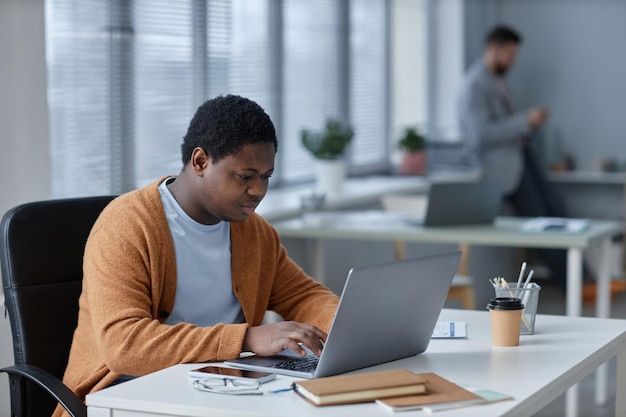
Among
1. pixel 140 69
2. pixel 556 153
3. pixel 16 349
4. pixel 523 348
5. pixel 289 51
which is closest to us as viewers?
pixel 523 348

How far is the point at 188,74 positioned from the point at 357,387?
2772mm

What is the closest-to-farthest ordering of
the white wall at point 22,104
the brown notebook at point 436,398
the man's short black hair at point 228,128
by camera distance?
the brown notebook at point 436,398 < the man's short black hair at point 228,128 < the white wall at point 22,104

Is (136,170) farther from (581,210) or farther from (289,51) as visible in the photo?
(581,210)

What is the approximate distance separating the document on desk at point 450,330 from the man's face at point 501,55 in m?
3.93

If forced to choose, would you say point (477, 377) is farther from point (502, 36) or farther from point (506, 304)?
point (502, 36)

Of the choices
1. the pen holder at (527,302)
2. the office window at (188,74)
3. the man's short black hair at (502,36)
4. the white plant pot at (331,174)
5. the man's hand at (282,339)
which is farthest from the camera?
the man's short black hair at (502,36)

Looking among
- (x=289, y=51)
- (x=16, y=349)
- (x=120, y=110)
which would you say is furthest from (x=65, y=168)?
(x=289, y=51)

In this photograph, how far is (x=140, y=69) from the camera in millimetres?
3891

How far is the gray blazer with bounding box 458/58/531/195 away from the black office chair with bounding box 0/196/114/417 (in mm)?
3679

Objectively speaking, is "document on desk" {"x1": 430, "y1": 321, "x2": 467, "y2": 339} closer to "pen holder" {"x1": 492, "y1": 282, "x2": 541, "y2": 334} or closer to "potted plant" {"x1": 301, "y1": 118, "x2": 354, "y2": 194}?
"pen holder" {"x1": 492, "y1": 282, "x2": 541, "y2": 334}

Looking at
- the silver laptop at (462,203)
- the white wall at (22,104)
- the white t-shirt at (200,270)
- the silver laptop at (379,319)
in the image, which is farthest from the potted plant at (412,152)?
the silver laptop at (379,319)

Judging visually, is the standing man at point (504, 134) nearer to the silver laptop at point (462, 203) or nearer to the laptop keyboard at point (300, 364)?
the silver laptop at point (462, 203)

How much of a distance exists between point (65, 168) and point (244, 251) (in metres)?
1.50

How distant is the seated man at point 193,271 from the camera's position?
1884 millimetres
